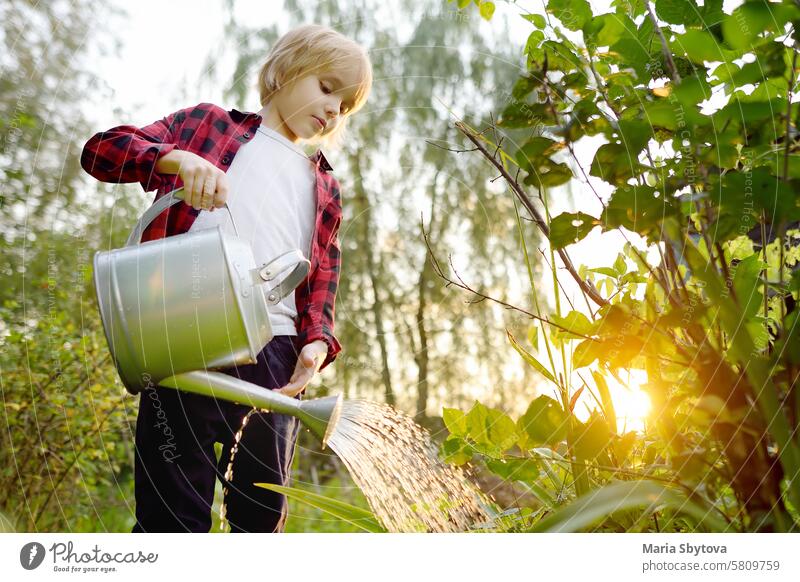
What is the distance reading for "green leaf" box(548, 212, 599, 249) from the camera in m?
0.52

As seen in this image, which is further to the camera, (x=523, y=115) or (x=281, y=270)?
(x=281, y=270)

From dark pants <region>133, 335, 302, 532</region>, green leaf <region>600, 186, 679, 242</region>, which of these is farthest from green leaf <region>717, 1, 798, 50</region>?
dark pants <region>133, 335, 302, 532</region>

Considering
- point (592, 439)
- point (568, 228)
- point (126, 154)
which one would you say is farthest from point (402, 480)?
point (126, 154)

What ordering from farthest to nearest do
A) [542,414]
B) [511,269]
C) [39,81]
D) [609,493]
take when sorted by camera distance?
[511,269] < [39,81] < [542,414] < [609,493]

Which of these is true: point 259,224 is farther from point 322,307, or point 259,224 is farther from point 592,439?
point 592,439

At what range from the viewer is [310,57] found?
896 mm

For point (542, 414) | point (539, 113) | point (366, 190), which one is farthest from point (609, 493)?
point (366, 190)

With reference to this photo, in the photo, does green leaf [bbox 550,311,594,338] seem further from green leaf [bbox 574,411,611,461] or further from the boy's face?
the boy's face

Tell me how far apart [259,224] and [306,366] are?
179mm
